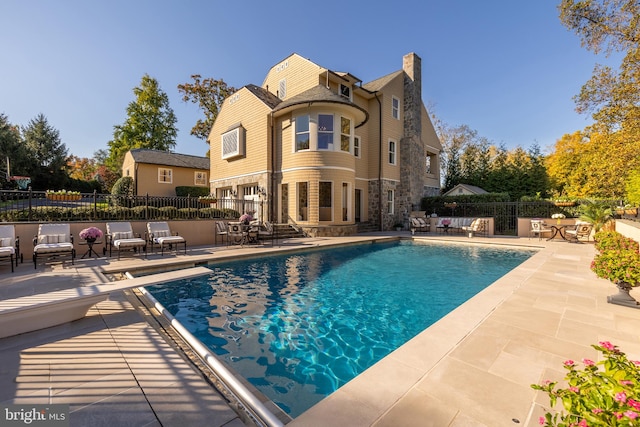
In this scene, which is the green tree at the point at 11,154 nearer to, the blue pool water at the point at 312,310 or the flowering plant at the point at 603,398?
the blue pool water at the point at 312,310

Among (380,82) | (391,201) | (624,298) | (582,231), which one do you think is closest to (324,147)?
(391,201)

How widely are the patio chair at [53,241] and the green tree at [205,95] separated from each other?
77.2 feet

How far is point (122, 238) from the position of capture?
29.7 feet

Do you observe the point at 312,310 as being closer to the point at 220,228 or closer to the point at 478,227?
the point at 220,228

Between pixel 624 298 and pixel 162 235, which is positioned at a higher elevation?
pixel 162 235

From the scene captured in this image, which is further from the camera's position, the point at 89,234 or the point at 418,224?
the point at 418,224

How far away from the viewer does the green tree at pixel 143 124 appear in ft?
104

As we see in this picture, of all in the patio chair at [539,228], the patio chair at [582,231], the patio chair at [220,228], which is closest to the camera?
the patio chair at [220,228]

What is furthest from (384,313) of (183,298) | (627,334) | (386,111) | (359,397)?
(386,111)

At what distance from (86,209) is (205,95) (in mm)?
24344

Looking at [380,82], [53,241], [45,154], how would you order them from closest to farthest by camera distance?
[53,241] < [380,82] < [45,154]

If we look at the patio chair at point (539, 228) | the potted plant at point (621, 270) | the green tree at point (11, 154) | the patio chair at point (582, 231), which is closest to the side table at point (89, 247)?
the potted plant at point (621, 270)

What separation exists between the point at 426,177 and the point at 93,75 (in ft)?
73.7

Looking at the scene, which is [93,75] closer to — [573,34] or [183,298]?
[183,298]
